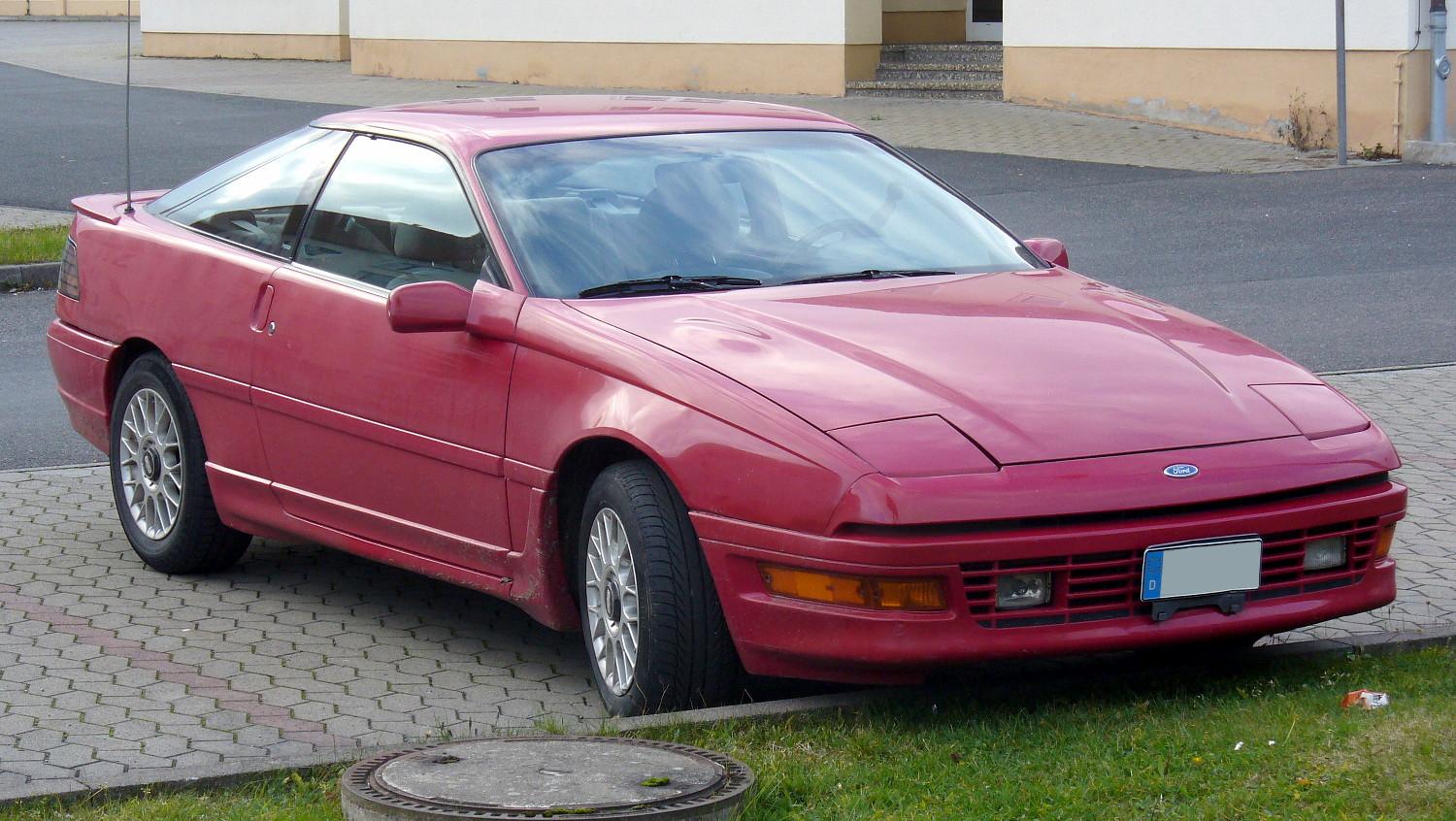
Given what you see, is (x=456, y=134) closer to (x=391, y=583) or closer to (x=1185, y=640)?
(x=391, y=583)

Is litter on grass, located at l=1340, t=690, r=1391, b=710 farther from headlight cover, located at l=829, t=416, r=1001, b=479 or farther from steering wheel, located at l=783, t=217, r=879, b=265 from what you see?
steering wheel, located at l=783, t=217, r=879, b=265

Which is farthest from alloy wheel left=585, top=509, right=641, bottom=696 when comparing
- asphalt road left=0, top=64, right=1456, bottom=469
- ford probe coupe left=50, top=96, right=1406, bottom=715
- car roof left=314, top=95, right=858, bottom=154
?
asphalt road left=0, top=64, right=1456, bottom=469

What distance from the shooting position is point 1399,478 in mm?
7512

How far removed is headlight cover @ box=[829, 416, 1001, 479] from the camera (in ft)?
14.3

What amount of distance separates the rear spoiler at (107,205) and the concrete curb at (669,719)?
313 cm

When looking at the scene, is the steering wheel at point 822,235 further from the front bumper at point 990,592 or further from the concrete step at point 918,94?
the concrete step at point 918,94

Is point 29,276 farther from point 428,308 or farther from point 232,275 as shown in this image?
point 428,308

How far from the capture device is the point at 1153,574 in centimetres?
444

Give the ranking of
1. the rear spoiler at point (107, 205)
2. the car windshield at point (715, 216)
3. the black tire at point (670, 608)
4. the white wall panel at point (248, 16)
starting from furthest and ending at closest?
the white wall panel at point (248, 16) → the rear spoiler at point (107, 205) → the car windshield at point (715, 216) → the black tire at point (670, 608)

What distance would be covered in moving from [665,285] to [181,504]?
2163 mm

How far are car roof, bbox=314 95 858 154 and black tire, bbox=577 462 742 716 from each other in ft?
4.73

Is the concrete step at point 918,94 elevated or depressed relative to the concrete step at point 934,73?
depressed

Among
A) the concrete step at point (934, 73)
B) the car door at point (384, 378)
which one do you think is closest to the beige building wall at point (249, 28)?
the concrete step at point (934, 73)

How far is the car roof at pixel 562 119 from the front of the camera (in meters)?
5.89
